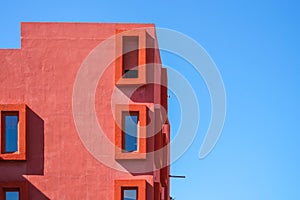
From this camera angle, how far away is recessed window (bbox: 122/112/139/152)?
82.9 ft

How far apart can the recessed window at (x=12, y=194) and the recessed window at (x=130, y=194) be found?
3762mm

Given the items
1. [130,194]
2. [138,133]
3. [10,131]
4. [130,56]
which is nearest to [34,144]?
[10,131]

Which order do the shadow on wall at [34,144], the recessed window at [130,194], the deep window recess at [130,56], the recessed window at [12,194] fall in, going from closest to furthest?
the recessed window at [12,194] < the recessed window at [130,194] < the shadow on wall at [34,144] < the deep window recess at [130,56]

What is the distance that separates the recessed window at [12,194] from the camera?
24953 mm

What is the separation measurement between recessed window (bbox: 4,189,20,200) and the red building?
0.12 ft

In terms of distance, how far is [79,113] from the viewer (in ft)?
83.3

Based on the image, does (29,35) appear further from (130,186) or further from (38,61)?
(130,186)

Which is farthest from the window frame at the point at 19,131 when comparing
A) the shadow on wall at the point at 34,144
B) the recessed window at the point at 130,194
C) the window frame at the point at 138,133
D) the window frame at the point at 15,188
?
the recessed window at the point at 130,194

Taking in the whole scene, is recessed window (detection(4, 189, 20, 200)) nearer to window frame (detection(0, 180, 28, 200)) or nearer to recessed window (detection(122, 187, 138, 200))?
window frame (detection(0, 180, 28, 200))

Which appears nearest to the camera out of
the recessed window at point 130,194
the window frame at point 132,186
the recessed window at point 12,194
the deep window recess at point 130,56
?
the window frame at point 132,186

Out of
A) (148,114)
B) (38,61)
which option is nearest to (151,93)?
A: (148,114)

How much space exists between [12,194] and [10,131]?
225 centimetres

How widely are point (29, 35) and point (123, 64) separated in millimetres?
3602

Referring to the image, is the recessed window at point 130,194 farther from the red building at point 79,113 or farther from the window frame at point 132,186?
the window frame at point 132,186
